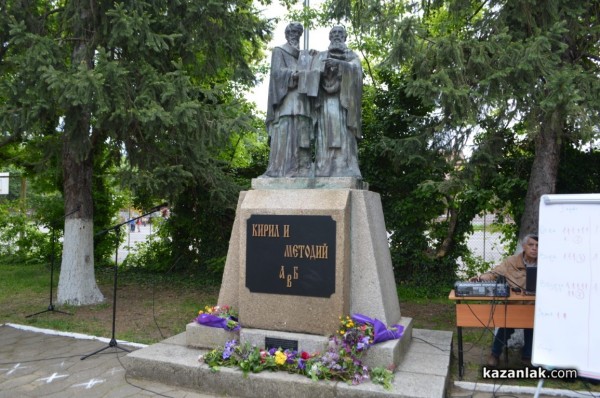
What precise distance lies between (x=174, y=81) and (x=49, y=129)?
4185 millimetres

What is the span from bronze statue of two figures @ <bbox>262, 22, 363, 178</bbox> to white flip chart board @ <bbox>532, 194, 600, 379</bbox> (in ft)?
6.27

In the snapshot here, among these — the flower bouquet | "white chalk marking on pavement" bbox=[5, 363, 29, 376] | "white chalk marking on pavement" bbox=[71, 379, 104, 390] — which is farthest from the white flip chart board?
"white chalk marking on pavement" bbox=[5, 363, 29, 376]

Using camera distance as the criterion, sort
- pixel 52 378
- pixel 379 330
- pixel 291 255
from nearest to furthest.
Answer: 1. pixel 379 330
2. pixel 291 255
3. pixel 52 378

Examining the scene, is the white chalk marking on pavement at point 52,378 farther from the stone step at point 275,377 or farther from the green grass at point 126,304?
the green grass at point 126,304

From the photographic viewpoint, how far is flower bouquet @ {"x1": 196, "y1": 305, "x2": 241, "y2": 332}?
4621 mm

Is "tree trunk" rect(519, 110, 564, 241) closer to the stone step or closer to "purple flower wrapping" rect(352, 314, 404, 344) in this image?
the stone step

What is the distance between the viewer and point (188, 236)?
11609 mm

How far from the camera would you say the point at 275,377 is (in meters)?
3.98

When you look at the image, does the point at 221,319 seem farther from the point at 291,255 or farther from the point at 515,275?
the point at 515,275

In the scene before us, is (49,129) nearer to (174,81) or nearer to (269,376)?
(174,81)

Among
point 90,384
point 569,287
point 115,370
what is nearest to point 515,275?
point 569,287

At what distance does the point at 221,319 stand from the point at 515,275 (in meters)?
3.01

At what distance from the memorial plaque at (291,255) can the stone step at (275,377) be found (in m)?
0.80

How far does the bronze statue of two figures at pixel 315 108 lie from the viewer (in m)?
4.78
